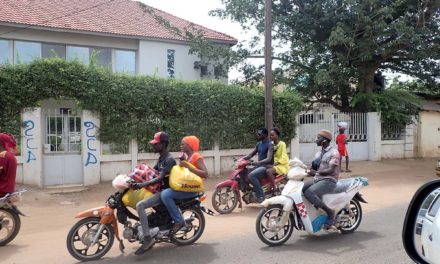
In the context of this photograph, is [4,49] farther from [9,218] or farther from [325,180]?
[325,180]

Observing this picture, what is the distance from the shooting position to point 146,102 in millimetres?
12359

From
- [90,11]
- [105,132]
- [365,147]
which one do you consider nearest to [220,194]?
[105,132]

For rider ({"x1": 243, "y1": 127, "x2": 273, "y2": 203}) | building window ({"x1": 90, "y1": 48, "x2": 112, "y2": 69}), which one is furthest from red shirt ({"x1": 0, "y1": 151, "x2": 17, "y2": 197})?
building window ({"x1": 90, "y1": 48, "x2": 112, "y2": 69})

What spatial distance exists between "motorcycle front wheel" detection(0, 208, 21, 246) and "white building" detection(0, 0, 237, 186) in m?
4.41

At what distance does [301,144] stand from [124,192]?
1121 centimetres

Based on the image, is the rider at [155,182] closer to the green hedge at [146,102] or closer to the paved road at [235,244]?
the paved road at [235,244]

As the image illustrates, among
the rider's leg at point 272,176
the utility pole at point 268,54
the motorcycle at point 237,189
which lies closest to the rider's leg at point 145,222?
the motorcycle at point 237,189

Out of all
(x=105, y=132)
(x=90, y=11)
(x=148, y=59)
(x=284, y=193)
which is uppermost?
(x=90, y=11)

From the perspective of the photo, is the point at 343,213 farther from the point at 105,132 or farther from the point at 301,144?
the point at 301,144

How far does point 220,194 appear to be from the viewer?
8.70m

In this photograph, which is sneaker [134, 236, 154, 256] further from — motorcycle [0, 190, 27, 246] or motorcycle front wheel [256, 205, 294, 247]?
motorcycle [0, 190, 27, 246]

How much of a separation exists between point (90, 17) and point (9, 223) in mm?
14153

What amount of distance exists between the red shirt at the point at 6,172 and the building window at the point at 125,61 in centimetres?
1278

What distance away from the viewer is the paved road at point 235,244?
557 cm
